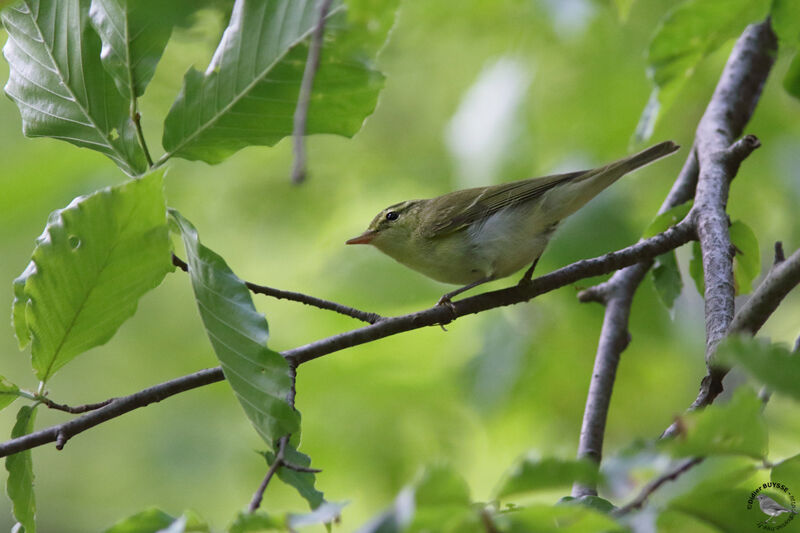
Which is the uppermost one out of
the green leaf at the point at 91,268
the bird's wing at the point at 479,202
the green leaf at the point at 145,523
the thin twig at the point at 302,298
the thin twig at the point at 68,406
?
the bird's wing at the point at 479,202

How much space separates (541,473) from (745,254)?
2177 millimetres

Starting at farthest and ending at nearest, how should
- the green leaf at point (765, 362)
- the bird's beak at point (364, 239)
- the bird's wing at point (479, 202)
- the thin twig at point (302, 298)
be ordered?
the bird's beak at point (364, 239)
the bird's wing at point (479, 202)
the thin twig at point (302, 298)
the green leaf at point (765, 362)

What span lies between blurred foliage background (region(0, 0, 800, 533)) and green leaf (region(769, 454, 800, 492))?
282cm

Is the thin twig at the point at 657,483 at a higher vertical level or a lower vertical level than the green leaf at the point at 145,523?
lower

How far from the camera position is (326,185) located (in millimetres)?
6711

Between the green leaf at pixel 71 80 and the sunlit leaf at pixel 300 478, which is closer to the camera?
the sunlit leaf at pixel 300 478

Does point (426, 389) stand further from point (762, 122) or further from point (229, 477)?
point (762, 122)

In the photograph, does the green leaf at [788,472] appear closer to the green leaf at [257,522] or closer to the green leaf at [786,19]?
the green leaf at [257,522]

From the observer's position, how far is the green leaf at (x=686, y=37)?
9.60 ft

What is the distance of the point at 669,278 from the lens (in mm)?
3238

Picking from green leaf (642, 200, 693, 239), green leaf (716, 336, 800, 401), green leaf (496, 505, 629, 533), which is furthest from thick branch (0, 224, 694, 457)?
green leaf (716, 336, 800, 401)

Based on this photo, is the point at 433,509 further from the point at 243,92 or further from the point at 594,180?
the point at 594,180

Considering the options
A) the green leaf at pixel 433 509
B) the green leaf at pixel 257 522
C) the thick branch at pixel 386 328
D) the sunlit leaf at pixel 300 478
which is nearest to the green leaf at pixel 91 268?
the thick branch at pixel 386 328

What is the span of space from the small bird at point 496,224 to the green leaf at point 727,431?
89.9 inches
